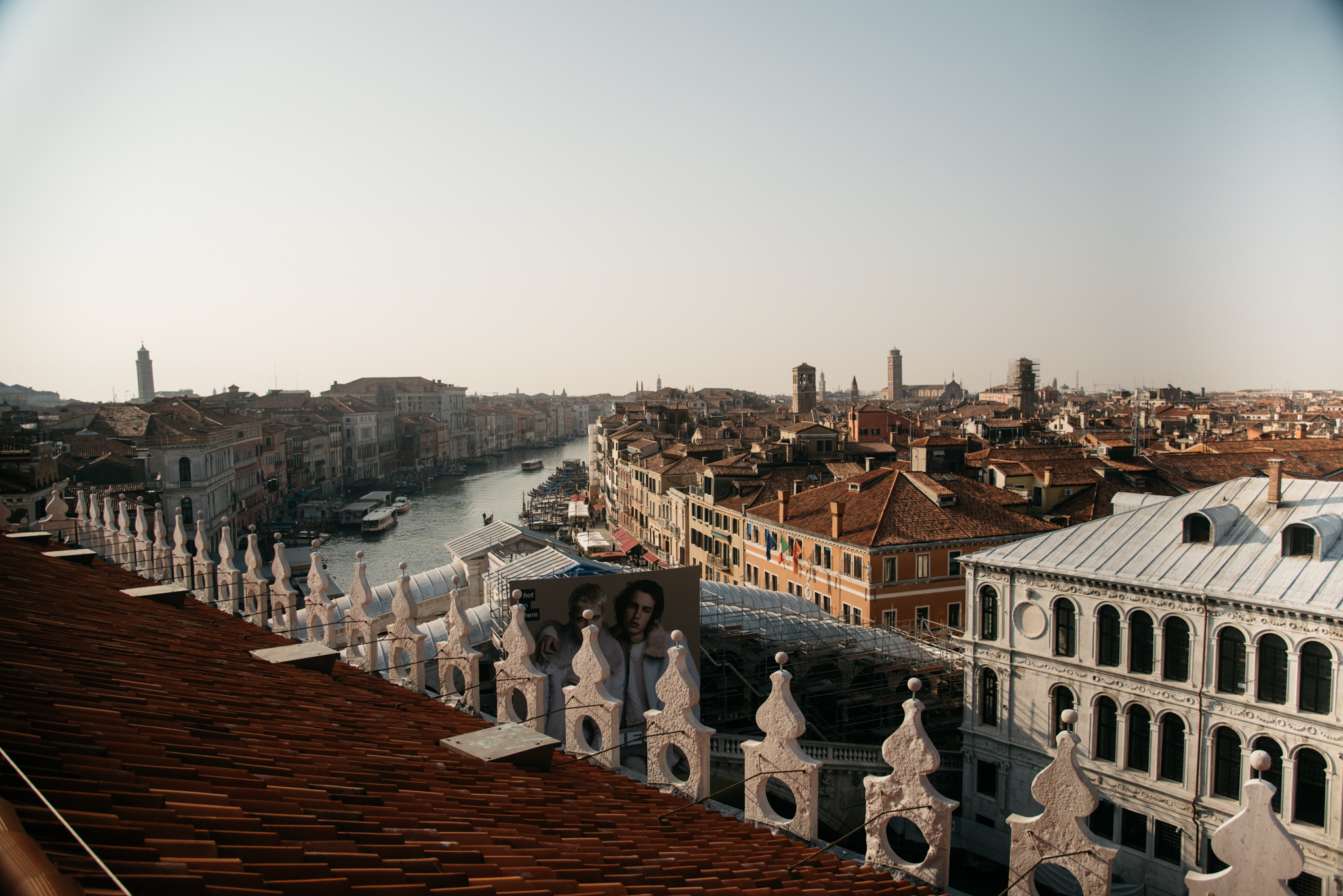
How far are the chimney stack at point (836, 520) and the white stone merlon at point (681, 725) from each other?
19787mm

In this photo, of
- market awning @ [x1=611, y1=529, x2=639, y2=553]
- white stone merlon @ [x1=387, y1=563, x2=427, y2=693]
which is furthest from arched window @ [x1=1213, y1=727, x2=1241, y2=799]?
market awning @ [x1=611, y1=529, x2=639, y2=553]

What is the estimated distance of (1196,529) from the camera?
14.9 meters

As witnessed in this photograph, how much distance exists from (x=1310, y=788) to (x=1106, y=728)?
3126mm

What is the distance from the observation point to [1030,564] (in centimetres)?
1628

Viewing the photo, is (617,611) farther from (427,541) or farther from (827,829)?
(427,541)

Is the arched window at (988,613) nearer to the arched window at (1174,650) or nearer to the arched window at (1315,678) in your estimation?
the arched window at (1174,650)

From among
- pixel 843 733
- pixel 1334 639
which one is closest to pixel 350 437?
pixel 843 733

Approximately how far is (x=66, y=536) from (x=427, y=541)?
3787cm

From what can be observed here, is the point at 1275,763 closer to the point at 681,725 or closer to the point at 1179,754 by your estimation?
the point at 1179,754

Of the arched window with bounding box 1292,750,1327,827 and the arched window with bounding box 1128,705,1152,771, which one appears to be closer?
the arched window with bounding box 1292,750,1327,827

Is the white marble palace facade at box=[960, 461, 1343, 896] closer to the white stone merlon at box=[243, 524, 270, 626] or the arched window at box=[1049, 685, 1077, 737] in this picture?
the arched window at box=[1049, 685, 1077, 737]

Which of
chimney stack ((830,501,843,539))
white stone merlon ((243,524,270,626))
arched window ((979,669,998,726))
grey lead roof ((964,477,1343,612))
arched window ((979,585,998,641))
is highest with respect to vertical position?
white stone merlon ((243,524,270,626))

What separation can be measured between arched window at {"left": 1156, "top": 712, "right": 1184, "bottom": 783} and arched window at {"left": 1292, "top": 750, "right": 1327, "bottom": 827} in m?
1.67

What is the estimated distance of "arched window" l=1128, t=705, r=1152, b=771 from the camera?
47.4 feet
